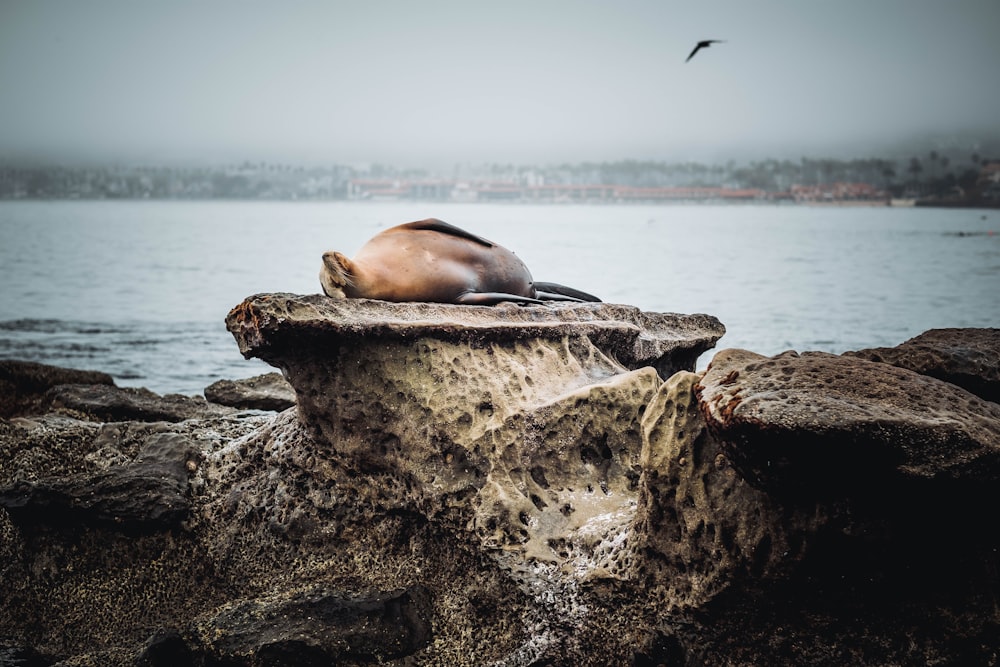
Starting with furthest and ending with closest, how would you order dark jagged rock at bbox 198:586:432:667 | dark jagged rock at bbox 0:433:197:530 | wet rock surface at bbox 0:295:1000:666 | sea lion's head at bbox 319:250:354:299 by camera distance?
1. sea lion's head at bbox 319:250:354:299
2. dark jagged rock at bbox 0:433:197:530
3. dark jagged rock at bbox 198:586:432:667
4. wet rock surface at bbox 0:295:1000:666

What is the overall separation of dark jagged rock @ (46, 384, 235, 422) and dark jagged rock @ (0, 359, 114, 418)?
39 cm

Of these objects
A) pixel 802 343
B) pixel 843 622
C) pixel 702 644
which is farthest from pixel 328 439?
pixel 802 343

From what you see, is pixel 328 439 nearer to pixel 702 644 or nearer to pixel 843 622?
pixel 702 644

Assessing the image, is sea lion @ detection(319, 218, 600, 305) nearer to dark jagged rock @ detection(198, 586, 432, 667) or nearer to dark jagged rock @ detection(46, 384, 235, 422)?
dark jagged rock @ detection(198, 586, 432, 667)

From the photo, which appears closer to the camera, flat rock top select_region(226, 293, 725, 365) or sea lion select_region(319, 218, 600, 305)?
flat rock top select_region(226, 293, 725, 365)

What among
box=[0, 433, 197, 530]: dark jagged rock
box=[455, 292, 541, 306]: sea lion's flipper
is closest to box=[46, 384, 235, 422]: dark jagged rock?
box=[0, 433, 197, 530]: dark jagged rock

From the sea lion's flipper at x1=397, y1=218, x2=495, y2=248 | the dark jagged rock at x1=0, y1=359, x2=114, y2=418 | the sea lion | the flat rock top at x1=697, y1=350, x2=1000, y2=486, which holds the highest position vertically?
the sea lion's flipper at x1=397, y1=218, x2=495, y2=248

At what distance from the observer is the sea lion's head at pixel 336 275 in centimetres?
512

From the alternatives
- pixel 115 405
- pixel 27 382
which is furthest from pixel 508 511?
pixel 27 382

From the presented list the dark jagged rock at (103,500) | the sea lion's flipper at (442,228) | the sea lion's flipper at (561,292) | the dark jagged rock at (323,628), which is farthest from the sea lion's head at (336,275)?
the sea lion's flipper at (561,292)

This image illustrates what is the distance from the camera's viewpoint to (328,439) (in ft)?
16.4

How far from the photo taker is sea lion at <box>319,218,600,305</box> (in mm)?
5207

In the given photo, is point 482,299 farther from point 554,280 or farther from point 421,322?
point 554,280

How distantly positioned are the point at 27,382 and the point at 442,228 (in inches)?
158
